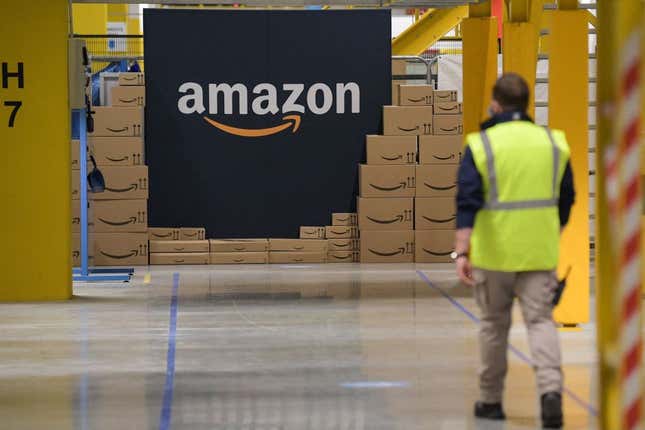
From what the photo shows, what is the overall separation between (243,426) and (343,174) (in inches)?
485

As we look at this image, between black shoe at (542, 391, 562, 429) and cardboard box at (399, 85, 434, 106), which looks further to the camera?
cardboard box at (399, 85, 434, 106)

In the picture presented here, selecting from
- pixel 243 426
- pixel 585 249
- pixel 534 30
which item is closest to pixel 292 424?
pixel 243 426

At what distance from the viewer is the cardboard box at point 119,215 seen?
57.6ft

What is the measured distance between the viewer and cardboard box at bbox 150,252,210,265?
17.7 metres

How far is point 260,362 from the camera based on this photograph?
8719 mm

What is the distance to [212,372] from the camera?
830 centimetres

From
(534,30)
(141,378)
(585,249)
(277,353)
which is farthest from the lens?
(534,30)

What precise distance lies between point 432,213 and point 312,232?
170cm

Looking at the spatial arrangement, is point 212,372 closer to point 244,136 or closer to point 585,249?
point 585,249

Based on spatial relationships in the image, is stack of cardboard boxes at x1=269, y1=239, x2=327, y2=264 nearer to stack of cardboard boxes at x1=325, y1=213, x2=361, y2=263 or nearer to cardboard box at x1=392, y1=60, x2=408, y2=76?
stack of cardboard boxes at x1=325, y1=213, x2=361, y2=263

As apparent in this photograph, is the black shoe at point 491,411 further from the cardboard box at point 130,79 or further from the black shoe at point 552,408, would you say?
the cardboard box at point 130,79

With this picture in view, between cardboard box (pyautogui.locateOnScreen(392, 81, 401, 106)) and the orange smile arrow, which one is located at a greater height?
cardboard box (pyautogui.locateOnScreen(392, 81, 401, 106))

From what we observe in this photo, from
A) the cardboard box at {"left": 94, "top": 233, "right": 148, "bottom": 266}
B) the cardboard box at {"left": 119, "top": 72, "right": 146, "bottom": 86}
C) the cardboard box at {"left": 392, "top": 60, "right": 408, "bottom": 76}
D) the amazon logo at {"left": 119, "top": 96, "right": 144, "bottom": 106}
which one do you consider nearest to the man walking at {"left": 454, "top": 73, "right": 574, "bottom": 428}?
the cardboard box at {"left": 94, "top": 233, "right": 148, "bottom": 266}

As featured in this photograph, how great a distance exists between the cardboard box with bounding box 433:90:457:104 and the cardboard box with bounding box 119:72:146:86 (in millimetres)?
4057
